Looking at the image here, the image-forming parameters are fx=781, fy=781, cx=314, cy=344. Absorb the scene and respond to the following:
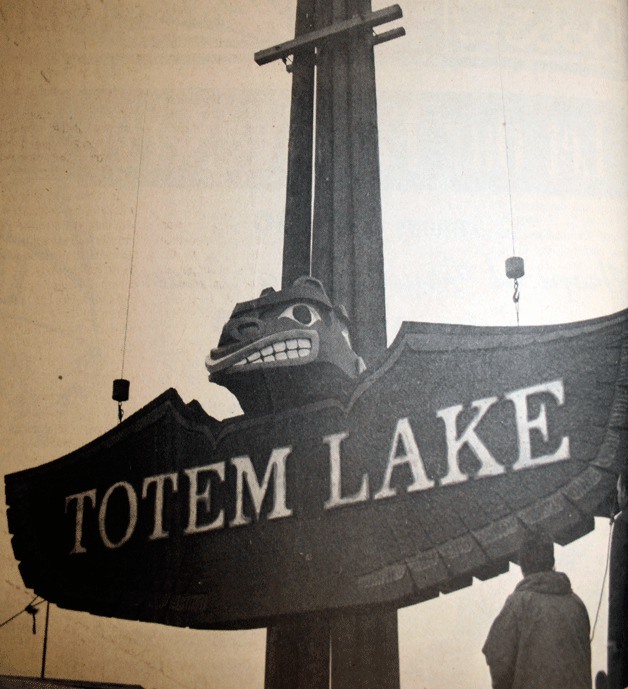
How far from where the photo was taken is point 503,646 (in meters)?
1.59

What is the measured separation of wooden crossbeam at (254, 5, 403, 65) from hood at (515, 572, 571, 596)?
1.57 m

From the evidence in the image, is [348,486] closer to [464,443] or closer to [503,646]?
[464,443]

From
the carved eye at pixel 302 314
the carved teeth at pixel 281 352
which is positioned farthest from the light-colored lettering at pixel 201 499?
the carved eye at pixel 302 314

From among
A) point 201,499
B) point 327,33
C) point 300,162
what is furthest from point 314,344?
point 327,33

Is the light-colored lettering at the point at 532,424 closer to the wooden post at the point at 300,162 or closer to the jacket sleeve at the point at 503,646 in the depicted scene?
the jacket sleeve at the point at 503,646

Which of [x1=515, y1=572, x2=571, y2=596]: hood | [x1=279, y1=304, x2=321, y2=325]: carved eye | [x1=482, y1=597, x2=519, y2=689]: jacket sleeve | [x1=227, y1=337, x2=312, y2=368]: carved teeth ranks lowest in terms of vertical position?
[x1=482, y1=597, x2=519, y2=689]: jacket sleeve

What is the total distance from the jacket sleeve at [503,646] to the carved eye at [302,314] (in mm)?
789

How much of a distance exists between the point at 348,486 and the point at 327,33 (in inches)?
52.5

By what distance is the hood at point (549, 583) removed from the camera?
1578mm

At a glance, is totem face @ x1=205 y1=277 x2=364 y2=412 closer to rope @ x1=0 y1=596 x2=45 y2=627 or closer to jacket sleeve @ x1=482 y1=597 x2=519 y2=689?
jacket sleeve @ x1=482 y1=597 x2=519 y2=689

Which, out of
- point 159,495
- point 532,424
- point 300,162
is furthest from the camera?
point 300,162

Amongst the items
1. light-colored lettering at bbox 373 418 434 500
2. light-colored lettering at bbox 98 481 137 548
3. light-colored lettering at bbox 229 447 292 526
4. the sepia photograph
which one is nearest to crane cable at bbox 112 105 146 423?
the sepia photograph

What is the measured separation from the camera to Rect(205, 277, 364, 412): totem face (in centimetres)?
191

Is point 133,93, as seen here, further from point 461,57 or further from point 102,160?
point 461,57
